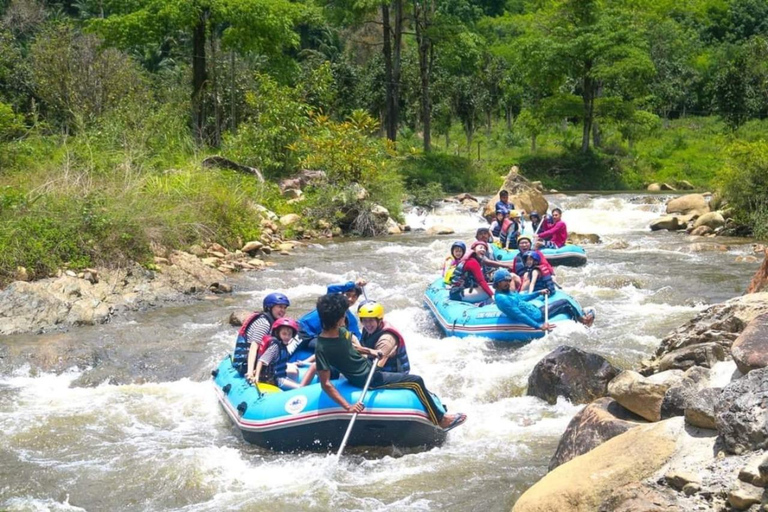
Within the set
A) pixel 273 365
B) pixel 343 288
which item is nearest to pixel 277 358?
pixel 273 365

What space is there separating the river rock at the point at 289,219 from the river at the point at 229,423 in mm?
4357

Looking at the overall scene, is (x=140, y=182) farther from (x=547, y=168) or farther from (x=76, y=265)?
(x=547, y=168)

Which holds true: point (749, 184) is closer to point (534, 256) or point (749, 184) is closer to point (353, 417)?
point (534, 256)

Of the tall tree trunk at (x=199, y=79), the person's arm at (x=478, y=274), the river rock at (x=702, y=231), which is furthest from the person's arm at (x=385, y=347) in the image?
the tall tree trunk at (x=199, y=79)

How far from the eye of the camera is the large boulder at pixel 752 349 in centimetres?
510

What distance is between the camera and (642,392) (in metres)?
5.73

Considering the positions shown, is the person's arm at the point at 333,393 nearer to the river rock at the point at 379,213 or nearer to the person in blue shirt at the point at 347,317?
the person in blue shirt at the point at 347,317

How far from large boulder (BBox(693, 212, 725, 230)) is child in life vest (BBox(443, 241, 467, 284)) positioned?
9.09 metres

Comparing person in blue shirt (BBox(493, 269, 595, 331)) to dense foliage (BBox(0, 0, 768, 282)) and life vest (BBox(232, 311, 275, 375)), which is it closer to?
life vest (BBox(232, 311, 275, 375))

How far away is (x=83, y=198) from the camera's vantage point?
43.3 feet

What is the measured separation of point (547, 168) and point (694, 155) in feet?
22.1

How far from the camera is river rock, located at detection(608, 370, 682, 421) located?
565 cm

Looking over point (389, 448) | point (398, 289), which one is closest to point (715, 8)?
point (398, 289)

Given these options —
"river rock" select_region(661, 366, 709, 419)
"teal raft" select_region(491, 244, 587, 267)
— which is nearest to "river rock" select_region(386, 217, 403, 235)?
"teal raft" select_region(491, 244, 587, 267)
